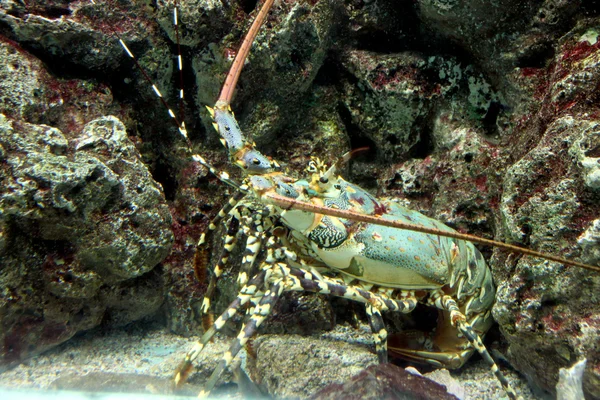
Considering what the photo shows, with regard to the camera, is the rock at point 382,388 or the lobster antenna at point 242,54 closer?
the rock at point 382,388

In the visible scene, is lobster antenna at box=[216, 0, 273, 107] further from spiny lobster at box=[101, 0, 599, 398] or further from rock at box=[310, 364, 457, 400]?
rock at box=[310, 364, 457, 400]

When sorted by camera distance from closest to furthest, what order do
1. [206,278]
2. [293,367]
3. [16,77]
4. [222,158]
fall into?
1. [293,367]
2. [16,77]
3. [206,278]
4. [222,158]

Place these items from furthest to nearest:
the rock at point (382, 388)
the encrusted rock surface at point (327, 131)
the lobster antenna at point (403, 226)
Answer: the encrusted rock surface at point (327, 131), the rock at point (382, 388), the lobster antenna at point (403, 226)

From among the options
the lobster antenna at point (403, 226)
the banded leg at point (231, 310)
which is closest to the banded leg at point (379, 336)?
the banded leg at point (231, 310)

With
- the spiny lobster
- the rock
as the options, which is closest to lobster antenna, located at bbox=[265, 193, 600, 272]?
the spiny lobster

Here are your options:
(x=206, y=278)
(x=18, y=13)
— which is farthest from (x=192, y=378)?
(x=18, y=13)

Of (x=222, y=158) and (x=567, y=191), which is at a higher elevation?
(x=567, y=191)

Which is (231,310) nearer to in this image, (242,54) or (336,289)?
(336,289)

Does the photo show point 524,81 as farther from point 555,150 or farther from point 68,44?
point 68,44

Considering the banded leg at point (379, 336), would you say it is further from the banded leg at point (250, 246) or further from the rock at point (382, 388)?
the banded leg at point (250, 246)
